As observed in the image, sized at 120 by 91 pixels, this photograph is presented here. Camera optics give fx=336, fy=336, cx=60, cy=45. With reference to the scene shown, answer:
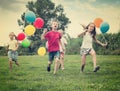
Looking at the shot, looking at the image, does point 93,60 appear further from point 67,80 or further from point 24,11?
point 24,11

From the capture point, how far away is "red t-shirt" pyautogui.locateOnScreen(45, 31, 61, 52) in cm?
520

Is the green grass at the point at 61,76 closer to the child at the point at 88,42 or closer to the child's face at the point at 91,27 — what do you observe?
the child at the point at 88,42

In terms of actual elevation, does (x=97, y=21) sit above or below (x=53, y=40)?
above

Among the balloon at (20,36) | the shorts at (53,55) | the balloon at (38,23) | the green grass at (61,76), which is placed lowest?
the green grass at (61,76)

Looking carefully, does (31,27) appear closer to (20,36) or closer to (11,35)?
(20,36)

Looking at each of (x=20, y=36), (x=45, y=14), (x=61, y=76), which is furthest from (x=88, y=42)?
(x=20, y=36)

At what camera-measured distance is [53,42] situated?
522 cm

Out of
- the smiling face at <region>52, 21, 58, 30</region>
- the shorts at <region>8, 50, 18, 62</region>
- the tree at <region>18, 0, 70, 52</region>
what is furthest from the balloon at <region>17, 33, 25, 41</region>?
the smiling face at <region>52, 21, 58, 30</region>

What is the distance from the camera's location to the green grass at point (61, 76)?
4.96m

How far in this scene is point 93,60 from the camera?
5.20 metres

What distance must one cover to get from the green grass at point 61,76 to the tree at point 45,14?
0.25 metres

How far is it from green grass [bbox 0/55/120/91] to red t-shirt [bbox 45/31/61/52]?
0.19 meters

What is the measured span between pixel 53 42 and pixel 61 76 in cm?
54

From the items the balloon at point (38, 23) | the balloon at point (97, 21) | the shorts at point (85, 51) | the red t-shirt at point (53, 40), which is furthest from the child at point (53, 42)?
the balloon at point (97, 21)
